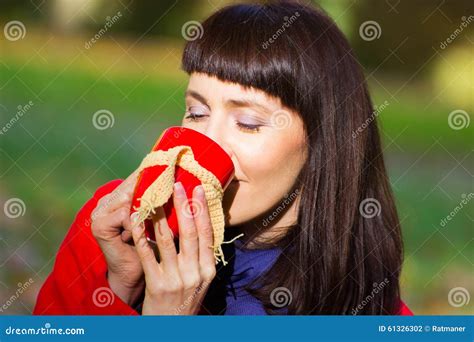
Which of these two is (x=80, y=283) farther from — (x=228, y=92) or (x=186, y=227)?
(x=228, y=92)

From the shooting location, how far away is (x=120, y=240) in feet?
6.94

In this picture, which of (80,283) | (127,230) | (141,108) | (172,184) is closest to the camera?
(172,184)

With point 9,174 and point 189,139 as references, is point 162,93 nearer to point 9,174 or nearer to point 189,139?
point 9,174

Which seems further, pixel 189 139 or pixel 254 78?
pixel 254 78

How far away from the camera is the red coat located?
215 centimetres

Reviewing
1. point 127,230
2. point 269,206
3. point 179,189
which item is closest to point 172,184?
point 179,189

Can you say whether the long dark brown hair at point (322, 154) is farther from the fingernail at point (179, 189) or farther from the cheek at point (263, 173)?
the fingernail at point (179, 189)

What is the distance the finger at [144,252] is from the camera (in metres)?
1.94

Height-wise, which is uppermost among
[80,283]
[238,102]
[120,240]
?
[238,102]

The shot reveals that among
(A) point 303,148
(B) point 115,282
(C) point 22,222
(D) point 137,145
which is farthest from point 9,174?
(A) point 303,148

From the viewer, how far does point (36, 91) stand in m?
3.74

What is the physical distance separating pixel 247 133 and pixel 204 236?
13.3 inches

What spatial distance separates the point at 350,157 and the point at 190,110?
54 centimetres

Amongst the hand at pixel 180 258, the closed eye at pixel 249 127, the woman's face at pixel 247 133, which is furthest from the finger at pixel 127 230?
the closed eye at pixel 249 127
